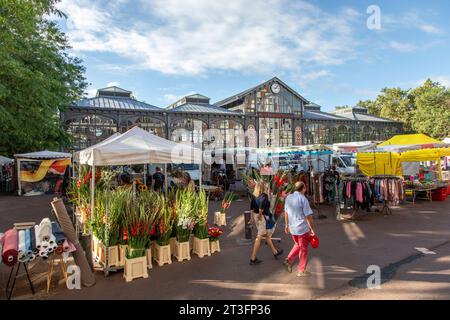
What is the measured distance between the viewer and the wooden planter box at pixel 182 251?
5887 millimetres

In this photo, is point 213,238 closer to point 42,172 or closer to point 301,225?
point 301,225

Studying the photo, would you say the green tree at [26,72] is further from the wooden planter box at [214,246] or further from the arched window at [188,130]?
the arched window at [188,130]

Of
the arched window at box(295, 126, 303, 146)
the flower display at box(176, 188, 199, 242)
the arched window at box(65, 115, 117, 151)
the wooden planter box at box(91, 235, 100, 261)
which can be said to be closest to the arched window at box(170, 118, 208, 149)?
the arched window at box(65, 115, 117, 151)

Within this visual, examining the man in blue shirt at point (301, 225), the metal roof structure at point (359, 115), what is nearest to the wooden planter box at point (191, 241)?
the man in blue shirt at point (301, 225)

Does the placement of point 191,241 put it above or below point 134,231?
below

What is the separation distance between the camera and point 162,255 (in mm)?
5652

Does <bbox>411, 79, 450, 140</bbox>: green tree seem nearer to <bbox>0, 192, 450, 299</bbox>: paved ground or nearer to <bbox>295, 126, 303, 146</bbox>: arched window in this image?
<bbox>295, 126, 303, 146</bbox>: arched window

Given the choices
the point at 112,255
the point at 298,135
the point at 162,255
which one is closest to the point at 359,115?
the point at 298,135

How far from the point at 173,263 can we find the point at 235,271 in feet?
3.98

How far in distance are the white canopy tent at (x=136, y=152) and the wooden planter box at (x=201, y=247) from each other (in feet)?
5.81

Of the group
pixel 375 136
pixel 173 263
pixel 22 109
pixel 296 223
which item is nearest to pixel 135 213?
pixel 173 263

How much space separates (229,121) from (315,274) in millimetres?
28442

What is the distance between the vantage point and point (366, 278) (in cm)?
485

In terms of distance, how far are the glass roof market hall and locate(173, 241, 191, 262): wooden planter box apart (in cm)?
2376
